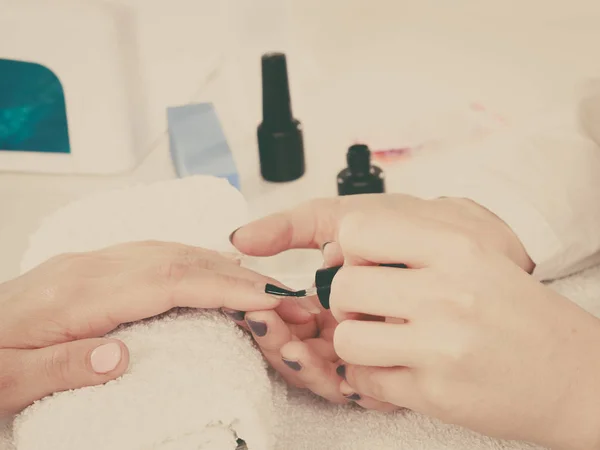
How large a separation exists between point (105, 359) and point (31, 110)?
51 centimetres

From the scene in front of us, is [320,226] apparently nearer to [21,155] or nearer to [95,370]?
[95,370]

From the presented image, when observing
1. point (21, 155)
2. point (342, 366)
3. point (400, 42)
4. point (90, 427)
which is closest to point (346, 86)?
point (400, 42)

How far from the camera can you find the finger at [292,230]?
0.55 meters

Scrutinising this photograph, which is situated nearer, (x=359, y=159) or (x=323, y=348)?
(x=323, y=348)

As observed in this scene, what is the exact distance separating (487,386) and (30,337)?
301 millimetres

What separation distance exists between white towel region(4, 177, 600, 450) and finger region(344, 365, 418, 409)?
0.04 m

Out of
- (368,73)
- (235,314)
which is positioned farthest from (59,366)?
(368,73)

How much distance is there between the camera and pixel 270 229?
0.55 m

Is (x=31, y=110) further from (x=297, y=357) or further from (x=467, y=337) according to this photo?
(x=467, y=337)

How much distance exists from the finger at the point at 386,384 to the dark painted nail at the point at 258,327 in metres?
0.07

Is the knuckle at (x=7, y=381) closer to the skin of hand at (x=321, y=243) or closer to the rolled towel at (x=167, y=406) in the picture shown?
the rolled towel at (x=167, y=406)

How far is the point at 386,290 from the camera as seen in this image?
16.0 inches

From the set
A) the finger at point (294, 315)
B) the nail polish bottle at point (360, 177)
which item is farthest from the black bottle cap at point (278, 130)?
the finger at point (294, 315)

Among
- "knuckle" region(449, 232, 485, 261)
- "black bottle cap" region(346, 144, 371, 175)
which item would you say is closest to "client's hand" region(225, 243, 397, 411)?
"knuckle" region(449, 232, 485, 261)
